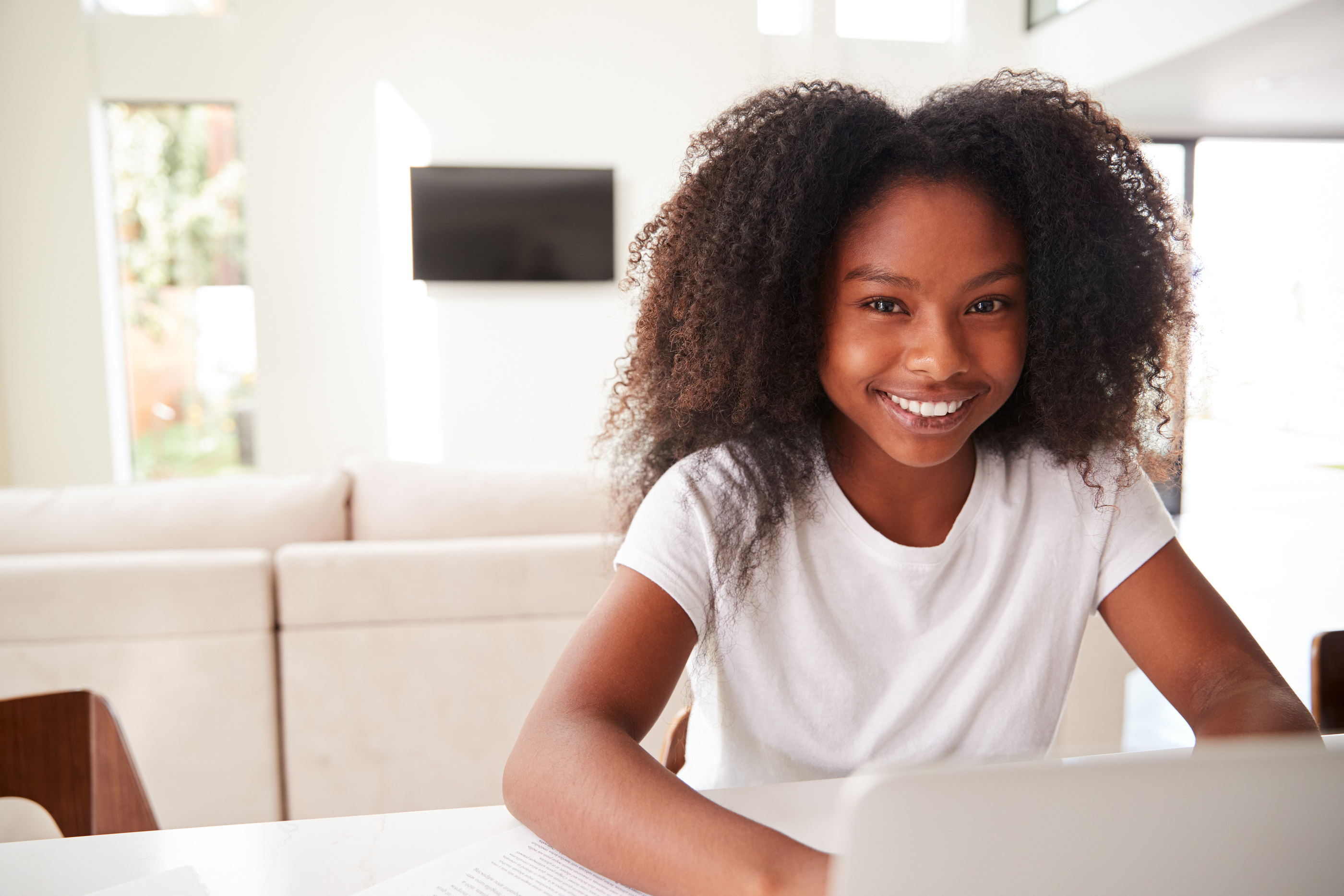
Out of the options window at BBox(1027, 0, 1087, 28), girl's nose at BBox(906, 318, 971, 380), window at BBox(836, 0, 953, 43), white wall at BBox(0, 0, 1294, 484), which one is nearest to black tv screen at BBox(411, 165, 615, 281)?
white wall at BBox(0, 0, 1294, 484)

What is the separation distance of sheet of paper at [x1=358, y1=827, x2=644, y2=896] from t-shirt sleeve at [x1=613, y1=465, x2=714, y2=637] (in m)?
0.24

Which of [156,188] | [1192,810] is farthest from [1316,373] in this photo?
[156,188]

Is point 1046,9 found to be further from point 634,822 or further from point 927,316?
point 634,822

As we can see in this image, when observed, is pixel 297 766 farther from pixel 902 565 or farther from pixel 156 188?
pixel 156 188

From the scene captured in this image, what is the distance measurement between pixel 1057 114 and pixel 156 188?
515cm

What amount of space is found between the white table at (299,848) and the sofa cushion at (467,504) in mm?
1124

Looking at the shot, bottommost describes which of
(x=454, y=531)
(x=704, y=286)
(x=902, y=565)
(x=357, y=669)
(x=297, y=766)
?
(x=297, y=766)

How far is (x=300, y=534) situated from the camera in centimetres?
181

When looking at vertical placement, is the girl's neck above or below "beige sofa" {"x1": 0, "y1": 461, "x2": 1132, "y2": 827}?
above

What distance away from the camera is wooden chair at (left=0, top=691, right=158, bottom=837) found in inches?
32.0

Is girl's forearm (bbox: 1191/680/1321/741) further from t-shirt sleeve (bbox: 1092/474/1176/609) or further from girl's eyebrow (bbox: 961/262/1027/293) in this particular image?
girl's eyebrow (bbox: 961/262/1027/293)

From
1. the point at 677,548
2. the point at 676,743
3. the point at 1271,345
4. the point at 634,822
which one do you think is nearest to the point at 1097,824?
the point at 634,822

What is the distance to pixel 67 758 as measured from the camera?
2.71 feet

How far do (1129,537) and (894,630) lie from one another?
248 millimetres
